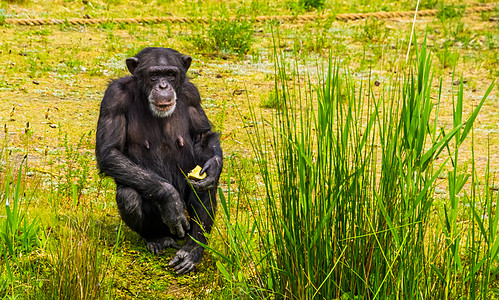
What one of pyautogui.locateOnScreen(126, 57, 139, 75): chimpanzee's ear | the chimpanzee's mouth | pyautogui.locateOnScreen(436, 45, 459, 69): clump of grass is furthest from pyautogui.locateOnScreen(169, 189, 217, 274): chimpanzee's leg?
pyautogui.locateOnScreen(436, 45, 459, 69): clump of grass

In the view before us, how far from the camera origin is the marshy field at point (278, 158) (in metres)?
2.55

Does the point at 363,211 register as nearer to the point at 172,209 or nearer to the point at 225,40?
the point at 172,209

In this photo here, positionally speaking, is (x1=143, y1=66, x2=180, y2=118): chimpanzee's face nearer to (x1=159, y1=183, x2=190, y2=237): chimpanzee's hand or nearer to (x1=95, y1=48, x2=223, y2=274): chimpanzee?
(x1=95, y1=48, x2=223, y2=274): chimpanzee

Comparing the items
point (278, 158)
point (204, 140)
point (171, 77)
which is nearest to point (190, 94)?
point (171, 77)

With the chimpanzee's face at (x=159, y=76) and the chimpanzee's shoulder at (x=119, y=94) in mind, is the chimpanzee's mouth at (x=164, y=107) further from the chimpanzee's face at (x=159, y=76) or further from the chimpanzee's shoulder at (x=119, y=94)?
the chimpanzee's shoulder at (x=119, y=94)

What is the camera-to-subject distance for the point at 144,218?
13.3 ft

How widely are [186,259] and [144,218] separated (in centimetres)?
41

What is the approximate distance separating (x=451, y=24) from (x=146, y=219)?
898cm

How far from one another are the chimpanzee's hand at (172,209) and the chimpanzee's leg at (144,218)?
0.52 feet

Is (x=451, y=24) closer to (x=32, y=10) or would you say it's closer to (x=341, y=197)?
(x=32, y=10)

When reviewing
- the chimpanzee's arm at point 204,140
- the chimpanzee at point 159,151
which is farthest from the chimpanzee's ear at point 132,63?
the chimpanzee's arm at point 204,140

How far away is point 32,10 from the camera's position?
9.81 metres

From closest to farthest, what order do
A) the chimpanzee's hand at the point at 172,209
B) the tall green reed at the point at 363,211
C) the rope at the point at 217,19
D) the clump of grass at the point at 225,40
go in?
the tall green reed at the point at 363,211 → the chimpanzee's hand at the point at 172,209 → the clump of grass at the point at 225,40 → the rope at the point at 217,19

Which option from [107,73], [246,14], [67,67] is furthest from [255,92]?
[246,14]
